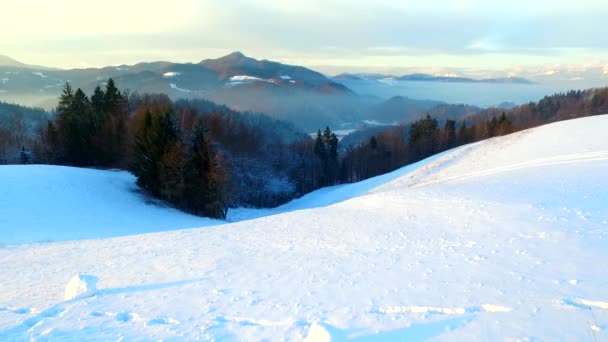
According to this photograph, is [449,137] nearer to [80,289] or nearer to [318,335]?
[80,289]

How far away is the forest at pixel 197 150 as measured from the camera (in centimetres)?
3009

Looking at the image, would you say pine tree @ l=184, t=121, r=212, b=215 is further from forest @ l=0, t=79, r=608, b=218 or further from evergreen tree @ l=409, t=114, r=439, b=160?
evergreen tree @ l=409, t=114, r=439, b=160

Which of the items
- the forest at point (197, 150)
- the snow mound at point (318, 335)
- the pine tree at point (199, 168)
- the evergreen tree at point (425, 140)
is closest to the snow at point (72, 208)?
the pine tree at point (199, 168)

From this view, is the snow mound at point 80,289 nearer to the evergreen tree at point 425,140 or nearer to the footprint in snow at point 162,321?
the footprint in snow at point 162,321

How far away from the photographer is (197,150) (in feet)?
99.5

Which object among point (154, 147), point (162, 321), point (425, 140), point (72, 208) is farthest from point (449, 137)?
point (162, 321)

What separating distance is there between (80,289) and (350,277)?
623 centimetres

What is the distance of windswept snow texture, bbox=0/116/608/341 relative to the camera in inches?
262

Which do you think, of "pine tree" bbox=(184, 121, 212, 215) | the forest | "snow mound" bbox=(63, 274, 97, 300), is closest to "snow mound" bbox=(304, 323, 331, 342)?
"snow mound" bbox=(63, 274, 97, 300)

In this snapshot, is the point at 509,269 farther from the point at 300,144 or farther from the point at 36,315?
the point at 300,144

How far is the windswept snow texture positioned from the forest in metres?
14.2

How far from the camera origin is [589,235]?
442 inches

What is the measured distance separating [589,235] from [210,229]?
13574 millimetres

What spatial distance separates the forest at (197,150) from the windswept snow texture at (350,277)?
14.2 metres
